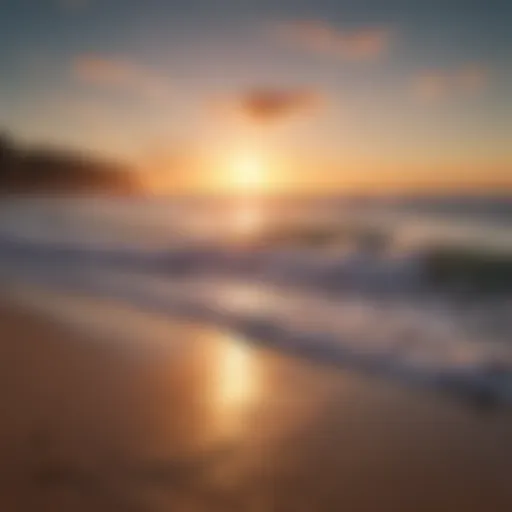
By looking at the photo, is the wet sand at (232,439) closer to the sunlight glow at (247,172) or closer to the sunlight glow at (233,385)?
the sunlight glow at (233,385)

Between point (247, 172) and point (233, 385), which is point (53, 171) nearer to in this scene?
point (247, 172)

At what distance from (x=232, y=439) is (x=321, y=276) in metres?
2.80

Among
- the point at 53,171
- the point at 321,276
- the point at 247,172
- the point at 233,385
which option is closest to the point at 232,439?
the point at 233,385

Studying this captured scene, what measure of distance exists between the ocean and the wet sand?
30 centimetres

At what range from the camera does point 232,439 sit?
1.50 meters

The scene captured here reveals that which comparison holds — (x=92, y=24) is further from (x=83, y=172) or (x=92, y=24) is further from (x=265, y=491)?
(x=265, y=491)

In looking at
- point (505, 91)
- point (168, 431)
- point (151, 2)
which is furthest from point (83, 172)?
point (168, 431)

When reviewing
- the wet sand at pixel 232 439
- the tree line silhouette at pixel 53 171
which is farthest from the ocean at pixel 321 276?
the tree line silhouette at pixel 53 171

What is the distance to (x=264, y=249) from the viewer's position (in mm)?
5238

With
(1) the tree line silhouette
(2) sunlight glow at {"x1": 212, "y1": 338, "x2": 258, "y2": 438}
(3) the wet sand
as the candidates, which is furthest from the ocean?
(1) the tree line silhouette

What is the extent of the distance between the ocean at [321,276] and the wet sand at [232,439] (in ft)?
0.97

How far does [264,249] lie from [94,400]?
11.7 feet

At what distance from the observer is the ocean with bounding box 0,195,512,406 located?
2291 mm

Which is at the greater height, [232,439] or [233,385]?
[233,385]
